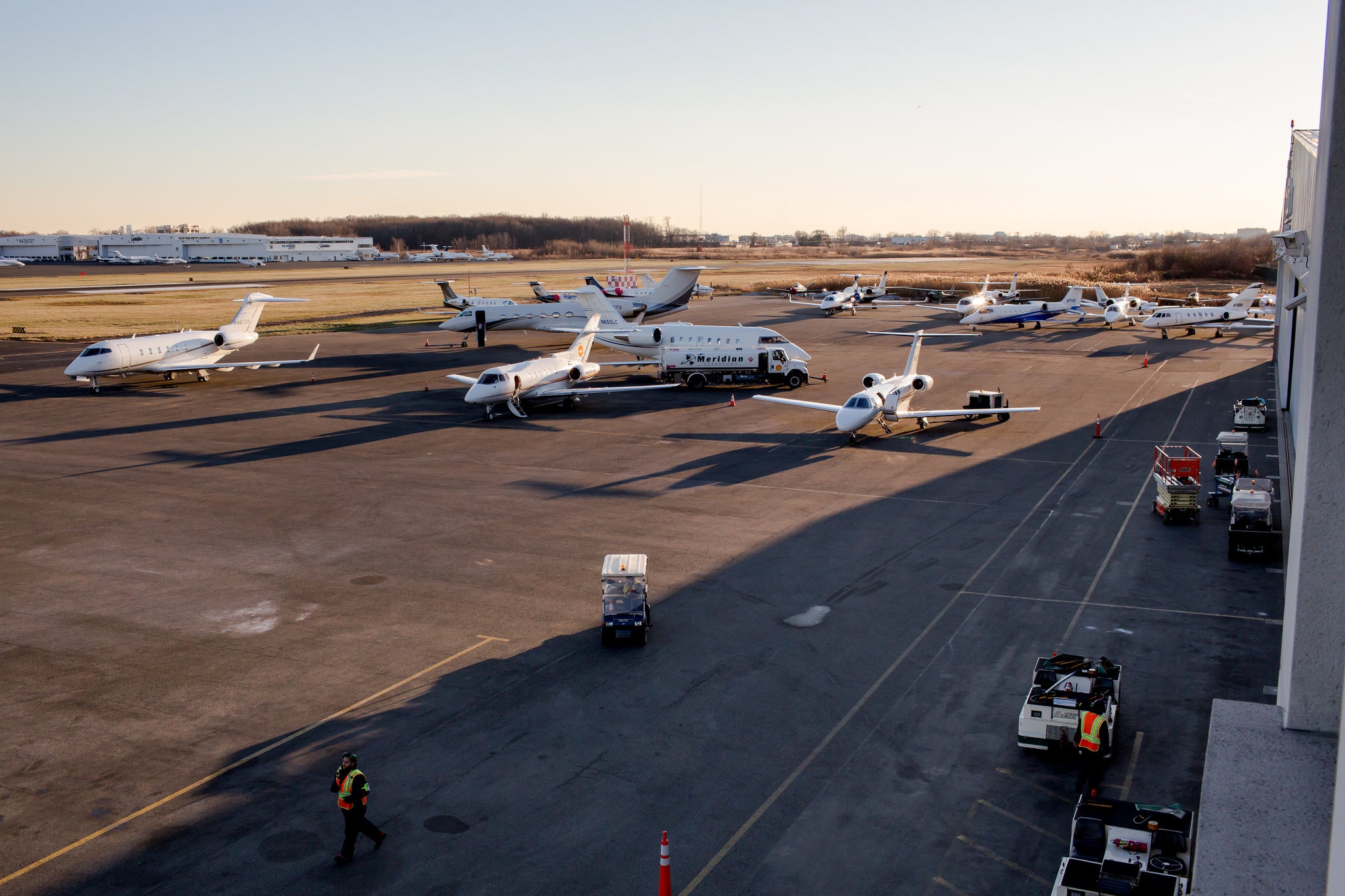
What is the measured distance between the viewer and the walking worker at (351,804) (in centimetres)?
1252

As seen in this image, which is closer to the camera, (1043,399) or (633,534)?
(633,534)

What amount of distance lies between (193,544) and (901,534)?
63.9 feet

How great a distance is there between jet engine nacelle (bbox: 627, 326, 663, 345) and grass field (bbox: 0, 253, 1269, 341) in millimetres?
5265

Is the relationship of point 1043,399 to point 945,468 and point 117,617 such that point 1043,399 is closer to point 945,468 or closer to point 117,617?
point 945,468

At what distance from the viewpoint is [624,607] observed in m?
19.2

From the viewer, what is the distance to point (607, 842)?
12.9 meters

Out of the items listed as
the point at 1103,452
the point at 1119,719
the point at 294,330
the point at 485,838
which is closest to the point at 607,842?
the point at 485,838

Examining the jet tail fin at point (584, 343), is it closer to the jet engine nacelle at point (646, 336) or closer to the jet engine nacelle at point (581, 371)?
the jet engine nacelle at point (581, 371)

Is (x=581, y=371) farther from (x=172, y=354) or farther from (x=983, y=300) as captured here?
(x=983, y=300)

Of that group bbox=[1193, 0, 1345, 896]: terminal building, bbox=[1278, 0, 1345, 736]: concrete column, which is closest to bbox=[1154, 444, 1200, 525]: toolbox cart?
bbox=[1193, 0, 1345, 896]: terminal building

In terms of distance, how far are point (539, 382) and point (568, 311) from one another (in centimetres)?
2558

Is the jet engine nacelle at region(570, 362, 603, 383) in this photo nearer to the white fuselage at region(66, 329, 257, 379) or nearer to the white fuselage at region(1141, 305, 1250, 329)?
the white fuselage at region(66, 329, 257, 379)

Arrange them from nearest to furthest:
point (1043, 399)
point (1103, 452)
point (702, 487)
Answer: point (702, 487) < point (1103, 452) < point (1043, 399)

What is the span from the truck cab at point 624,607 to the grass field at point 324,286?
37104 mm
